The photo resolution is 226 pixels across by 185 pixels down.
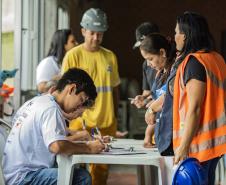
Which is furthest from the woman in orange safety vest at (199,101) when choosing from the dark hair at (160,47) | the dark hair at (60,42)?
the dark hair at (60,42)

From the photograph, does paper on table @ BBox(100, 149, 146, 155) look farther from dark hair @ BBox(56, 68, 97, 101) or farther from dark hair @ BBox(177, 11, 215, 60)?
dark hair @ BBox(177, 11, 215, 60)

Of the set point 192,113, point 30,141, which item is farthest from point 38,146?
point 192,113

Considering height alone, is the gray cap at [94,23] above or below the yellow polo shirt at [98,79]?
above

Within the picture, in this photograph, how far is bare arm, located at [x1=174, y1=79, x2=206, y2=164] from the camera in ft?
10.9

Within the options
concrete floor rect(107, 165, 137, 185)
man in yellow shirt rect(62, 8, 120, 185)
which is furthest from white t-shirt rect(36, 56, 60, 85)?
concrete floor rect(107, 165, 137, 185)

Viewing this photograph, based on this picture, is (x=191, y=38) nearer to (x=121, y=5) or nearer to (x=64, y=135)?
(x=64, y=135)

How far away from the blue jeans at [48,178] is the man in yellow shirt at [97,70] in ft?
4.95

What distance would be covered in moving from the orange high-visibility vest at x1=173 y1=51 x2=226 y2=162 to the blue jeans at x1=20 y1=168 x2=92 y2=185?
57 cm

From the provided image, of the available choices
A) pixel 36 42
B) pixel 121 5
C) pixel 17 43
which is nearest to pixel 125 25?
pixel 121 5

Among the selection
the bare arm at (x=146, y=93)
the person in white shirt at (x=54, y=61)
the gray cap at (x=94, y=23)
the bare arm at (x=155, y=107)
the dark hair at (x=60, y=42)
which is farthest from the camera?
the dark hair at (x=60, y=42)

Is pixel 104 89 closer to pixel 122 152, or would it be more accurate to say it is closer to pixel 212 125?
pixel 122 152

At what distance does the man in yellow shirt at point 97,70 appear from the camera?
5152 mm

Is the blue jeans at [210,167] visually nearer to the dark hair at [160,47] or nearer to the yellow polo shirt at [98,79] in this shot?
the dark hair at [160,47]

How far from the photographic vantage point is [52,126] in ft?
11.3
